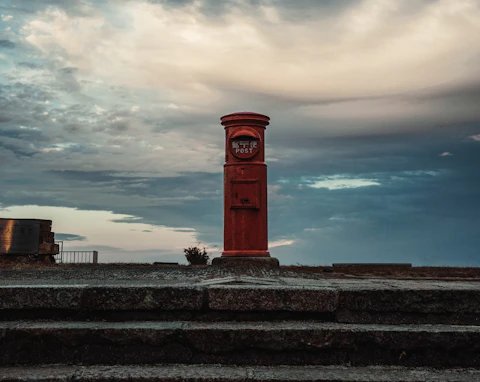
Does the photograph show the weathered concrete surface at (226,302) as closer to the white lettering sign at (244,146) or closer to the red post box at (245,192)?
the red post box at (245,192)

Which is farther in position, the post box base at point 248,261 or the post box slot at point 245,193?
the post box slot at point 245,193

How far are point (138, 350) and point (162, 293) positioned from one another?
0.50 m

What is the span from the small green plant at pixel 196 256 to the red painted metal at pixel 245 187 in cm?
194

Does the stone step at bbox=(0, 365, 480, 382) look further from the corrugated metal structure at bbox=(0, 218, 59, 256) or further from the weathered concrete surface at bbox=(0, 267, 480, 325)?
the corrugated metal structure at bbox=(0, 218, 59, 256)

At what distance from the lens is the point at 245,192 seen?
11.2 metres

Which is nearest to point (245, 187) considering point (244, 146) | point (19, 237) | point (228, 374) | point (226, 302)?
point (244, 146)

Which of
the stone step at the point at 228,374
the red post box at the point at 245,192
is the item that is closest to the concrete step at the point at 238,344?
the stone step at the point at 228,374

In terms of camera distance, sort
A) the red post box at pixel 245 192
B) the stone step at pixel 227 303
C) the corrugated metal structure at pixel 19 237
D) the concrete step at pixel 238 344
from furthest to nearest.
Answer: the corrugated metal structure at pixel 19 237 < the red post box at pixel 245 192 < the stone step at pixel 227 303 < the concrete step at pixel 238 344

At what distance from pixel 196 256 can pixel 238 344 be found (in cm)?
933

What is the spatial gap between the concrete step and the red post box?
6997mm

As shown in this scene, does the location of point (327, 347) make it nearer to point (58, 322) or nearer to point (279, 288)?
point (279, 288)

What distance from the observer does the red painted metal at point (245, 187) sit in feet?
36.6

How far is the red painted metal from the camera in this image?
11141 mm

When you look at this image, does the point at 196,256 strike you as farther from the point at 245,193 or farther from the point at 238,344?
the point at 238,344
